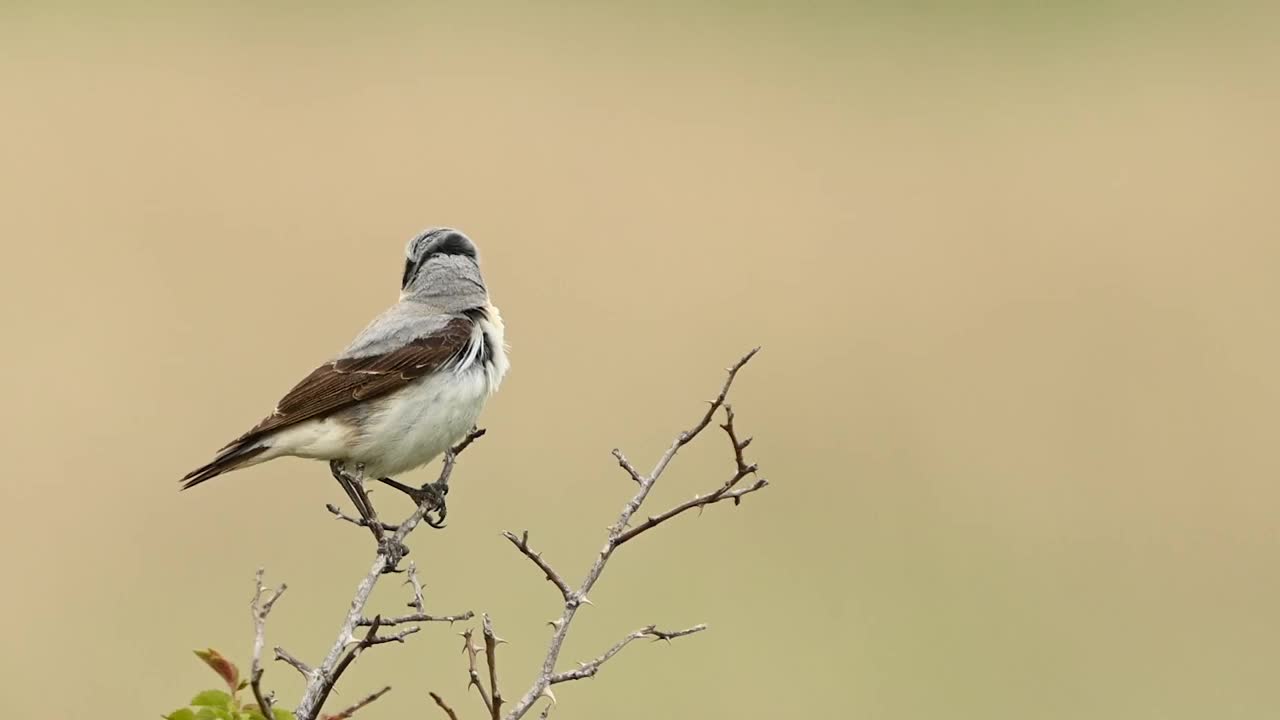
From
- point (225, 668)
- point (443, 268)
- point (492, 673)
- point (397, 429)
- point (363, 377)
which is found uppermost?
point (443, 268)

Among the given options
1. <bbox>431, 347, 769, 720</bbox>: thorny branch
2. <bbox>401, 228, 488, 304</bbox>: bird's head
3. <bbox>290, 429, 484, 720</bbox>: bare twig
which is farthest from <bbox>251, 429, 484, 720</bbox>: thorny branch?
<bbox>401, 228, 488, 304</bbox>: bird's head

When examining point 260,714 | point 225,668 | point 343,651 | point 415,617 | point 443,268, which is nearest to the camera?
point 260,714

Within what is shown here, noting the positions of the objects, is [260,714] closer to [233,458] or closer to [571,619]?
[571,619]

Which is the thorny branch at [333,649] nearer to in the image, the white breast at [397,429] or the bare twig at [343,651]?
the bare twig at [343,651]

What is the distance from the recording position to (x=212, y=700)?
2213 millimetres

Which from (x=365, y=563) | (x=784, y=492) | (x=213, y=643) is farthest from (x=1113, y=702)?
(x=213, y=643)

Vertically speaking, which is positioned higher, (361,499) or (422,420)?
(422,420)

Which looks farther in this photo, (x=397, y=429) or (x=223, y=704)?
(x=397, y=429)

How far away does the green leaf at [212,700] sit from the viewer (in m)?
2.21

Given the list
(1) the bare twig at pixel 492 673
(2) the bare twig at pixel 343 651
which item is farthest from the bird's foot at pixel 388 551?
(1) the bare twig at pixel 492 673

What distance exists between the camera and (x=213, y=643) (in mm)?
8234

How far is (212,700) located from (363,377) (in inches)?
107

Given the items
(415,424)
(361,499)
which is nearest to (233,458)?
(361,499)

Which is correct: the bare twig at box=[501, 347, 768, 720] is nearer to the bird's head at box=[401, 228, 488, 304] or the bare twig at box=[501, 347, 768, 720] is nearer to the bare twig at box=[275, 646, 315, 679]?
the bare twig at box=[275, 646, 315, 679]
